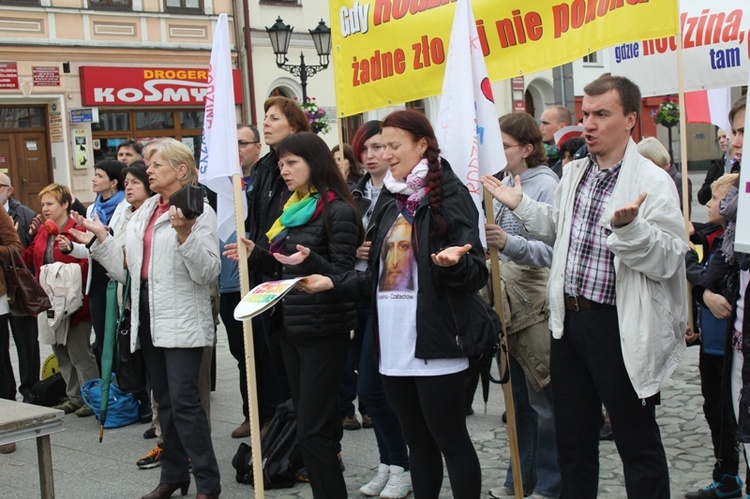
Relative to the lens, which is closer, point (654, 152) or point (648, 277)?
point (648, 277)

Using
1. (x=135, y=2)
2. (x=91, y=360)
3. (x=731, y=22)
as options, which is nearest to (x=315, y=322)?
(x=91, y=360)

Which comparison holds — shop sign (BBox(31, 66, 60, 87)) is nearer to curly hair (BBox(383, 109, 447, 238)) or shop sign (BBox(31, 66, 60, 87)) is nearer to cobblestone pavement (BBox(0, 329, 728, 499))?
cobblestone pavement (BBox(0, 329, 728, 499))

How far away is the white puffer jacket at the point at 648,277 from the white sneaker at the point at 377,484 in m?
1.80

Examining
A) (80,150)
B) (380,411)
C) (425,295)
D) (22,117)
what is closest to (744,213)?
(425,295)

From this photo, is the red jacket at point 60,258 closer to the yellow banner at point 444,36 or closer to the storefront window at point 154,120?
the yellow banner at point 444,36

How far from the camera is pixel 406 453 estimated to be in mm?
5383

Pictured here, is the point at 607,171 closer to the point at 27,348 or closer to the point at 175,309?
the point at 175,309

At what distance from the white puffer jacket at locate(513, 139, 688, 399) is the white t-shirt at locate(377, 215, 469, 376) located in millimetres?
575

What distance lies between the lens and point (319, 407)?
4570 millimetres

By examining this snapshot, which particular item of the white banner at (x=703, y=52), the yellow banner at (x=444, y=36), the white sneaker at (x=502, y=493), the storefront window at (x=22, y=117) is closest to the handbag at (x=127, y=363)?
the yellow banner at (x=444, y=36)

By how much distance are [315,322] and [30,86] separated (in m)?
19.2

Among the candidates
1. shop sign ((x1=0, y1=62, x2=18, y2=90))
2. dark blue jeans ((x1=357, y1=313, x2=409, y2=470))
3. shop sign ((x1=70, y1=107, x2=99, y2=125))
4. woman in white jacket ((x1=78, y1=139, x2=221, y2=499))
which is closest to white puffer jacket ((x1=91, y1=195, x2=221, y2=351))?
woman in white jacket ((x1=78, y1=139, x2=221, y2=499))

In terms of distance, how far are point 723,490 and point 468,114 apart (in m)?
2.31

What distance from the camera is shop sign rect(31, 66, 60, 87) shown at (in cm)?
2202
